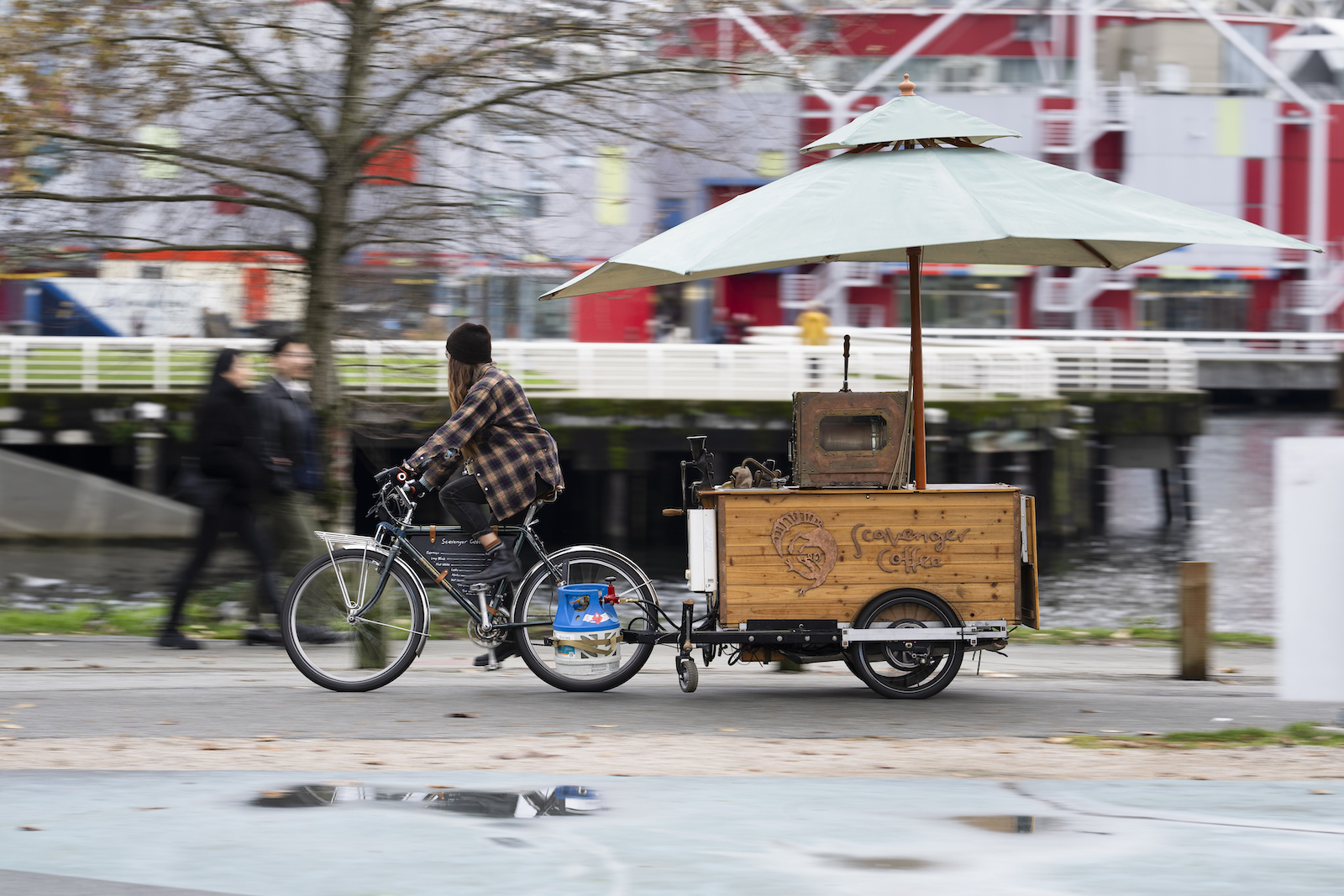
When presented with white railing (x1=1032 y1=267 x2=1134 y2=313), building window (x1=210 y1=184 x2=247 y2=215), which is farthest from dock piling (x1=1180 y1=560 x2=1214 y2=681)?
white railing (x1=1032 y1=267 x2=1134 y2=313)

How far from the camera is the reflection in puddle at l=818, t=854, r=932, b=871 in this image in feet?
14.6

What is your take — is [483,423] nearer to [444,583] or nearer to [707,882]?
[444,583]

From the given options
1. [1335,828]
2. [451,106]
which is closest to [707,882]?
[1335,828]

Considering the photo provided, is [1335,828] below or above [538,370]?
below

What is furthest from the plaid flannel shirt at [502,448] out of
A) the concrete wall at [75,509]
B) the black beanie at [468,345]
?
the concrete wall at [75,509]

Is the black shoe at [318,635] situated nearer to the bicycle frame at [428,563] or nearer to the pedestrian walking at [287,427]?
the bicycle frame at [428,563]

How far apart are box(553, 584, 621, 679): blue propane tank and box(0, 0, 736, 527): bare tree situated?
173 inches

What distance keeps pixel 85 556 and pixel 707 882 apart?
19311mm

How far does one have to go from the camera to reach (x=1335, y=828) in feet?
16.1

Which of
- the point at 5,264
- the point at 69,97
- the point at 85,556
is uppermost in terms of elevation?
the point at 69,97

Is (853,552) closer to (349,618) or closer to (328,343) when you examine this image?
(349,618)

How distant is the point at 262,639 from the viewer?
31.6 feet

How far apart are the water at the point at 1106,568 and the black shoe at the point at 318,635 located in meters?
8.37

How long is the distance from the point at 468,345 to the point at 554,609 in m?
1.38
